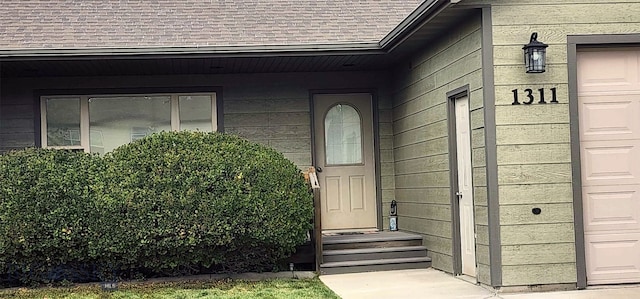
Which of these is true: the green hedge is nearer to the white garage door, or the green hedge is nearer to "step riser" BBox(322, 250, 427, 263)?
"step riser" BBox(322, 250, 427, 263)


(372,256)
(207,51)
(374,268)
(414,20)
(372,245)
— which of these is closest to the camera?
(414,20)

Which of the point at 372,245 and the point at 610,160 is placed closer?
the point at 610,160

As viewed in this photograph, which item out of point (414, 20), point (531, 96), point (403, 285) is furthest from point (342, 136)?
point (531, 96)

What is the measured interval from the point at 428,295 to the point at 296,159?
3963 millimetres

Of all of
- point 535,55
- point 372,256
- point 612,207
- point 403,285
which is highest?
point 535,55

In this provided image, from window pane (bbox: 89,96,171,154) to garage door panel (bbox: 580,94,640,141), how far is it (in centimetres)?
567

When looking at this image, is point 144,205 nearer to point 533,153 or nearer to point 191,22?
point 191,22

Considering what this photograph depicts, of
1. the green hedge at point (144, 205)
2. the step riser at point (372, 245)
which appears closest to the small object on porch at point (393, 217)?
the step riser at point (372, 245)

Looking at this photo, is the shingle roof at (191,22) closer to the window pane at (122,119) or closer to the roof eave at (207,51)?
the roof eave at (207,51)

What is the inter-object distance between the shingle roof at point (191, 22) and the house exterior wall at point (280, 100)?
2.12 feet

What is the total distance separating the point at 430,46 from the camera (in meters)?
9.11

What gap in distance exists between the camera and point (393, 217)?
1088 centimetres

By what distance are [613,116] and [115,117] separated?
6.41 m

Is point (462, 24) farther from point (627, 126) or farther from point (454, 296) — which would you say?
point (454, 296)
